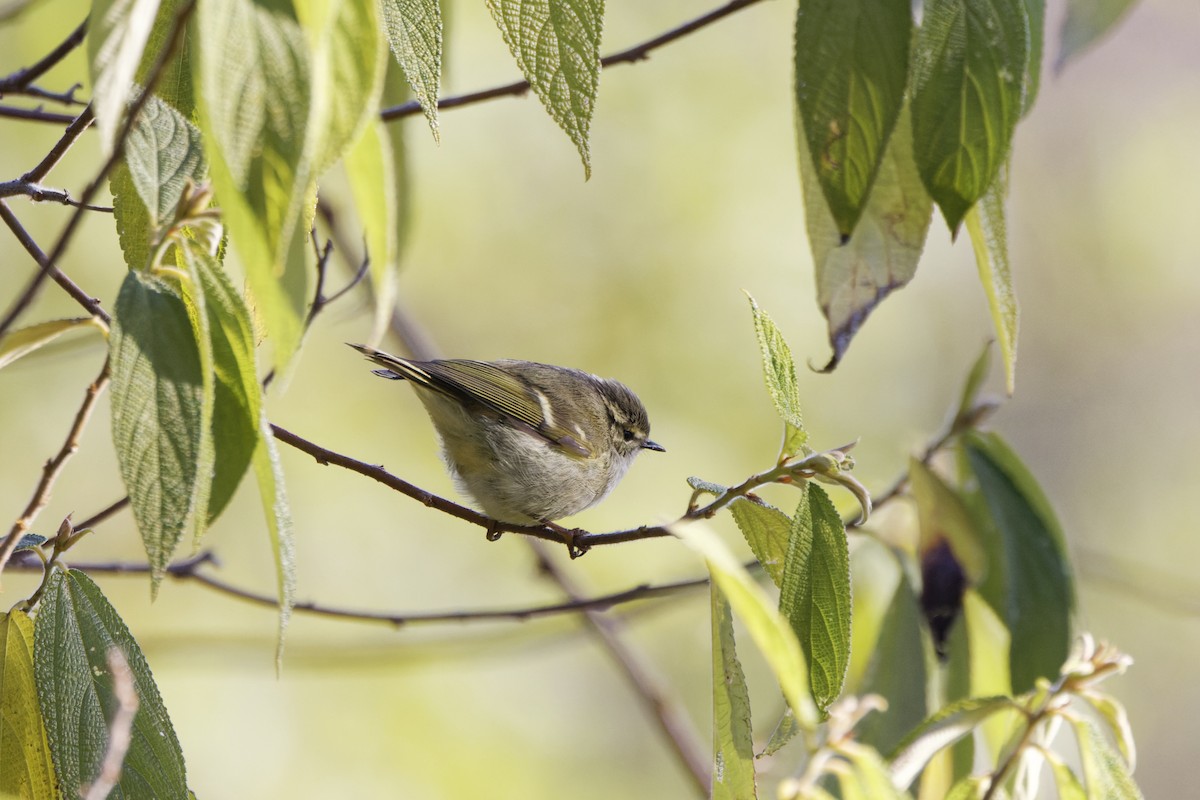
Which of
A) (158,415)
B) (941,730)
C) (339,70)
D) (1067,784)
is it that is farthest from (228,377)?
(1067,784)

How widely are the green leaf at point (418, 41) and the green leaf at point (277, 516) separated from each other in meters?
0.45

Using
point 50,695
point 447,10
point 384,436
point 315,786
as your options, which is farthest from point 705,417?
point 50,695

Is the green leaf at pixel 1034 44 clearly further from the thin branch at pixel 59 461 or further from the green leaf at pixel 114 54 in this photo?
the thin branch at pixel 59 461

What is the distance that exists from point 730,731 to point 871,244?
0.79 metres

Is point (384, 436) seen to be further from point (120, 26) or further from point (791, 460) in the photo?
point (120, 26)

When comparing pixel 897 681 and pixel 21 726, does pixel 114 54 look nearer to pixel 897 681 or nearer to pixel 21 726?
pixel 21 726

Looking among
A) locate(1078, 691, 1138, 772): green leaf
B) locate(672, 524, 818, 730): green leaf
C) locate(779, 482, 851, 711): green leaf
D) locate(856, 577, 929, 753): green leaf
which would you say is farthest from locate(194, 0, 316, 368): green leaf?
locate(856, 577, 929, 753): green leaf

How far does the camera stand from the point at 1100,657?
171cm

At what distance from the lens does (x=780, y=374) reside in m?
1.53

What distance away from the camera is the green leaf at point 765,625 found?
1048mm

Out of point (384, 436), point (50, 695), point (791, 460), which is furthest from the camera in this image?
point (384, 436)

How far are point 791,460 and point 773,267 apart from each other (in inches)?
195

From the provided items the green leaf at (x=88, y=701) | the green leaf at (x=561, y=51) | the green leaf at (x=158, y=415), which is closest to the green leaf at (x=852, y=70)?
the green leaf at (x=561, y=51)

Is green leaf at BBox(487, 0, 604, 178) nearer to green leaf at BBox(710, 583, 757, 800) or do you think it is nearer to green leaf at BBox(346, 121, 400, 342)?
green leaf at BBox(346, 121, 400, 342)
